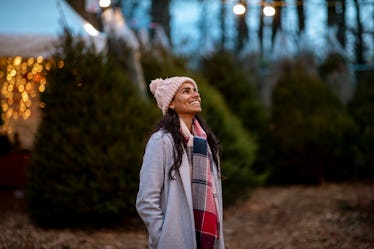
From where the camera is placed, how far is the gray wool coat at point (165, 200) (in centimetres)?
306

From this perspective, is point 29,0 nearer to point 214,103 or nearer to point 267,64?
point 214,103

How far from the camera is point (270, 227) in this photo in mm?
7707

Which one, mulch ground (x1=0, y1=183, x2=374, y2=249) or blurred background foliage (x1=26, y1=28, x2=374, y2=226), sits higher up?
blurred background foliage (x1=26, y1=28, x2=374, y2=226)

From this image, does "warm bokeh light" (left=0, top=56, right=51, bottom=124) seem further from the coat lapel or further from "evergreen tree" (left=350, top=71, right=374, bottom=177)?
the coat lapel

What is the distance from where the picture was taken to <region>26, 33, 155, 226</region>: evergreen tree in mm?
6574

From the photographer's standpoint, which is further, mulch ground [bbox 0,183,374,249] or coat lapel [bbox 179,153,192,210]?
mulch ground [bbox 0,183,374,249]

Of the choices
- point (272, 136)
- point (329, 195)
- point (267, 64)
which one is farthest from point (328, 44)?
point (329, 195)

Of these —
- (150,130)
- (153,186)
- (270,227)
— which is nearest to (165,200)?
(153,186)

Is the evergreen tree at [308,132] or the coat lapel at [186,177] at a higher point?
the coat lapel at [186,177]

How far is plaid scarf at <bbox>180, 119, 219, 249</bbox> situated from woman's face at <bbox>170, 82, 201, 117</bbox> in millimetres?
108

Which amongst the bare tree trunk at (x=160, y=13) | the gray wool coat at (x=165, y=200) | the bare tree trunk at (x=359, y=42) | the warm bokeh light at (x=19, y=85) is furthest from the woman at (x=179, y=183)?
the bare tree trunk at (x=160, y=13)

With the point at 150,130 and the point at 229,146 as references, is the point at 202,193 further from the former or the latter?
the point at 229,146

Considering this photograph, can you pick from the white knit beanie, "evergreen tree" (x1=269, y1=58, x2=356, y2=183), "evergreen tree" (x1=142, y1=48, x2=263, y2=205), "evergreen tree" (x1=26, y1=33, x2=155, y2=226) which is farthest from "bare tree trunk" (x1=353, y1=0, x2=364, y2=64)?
the white knit beanie

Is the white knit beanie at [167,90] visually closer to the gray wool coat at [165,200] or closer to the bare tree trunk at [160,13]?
the gray wool coat at [165,200]
